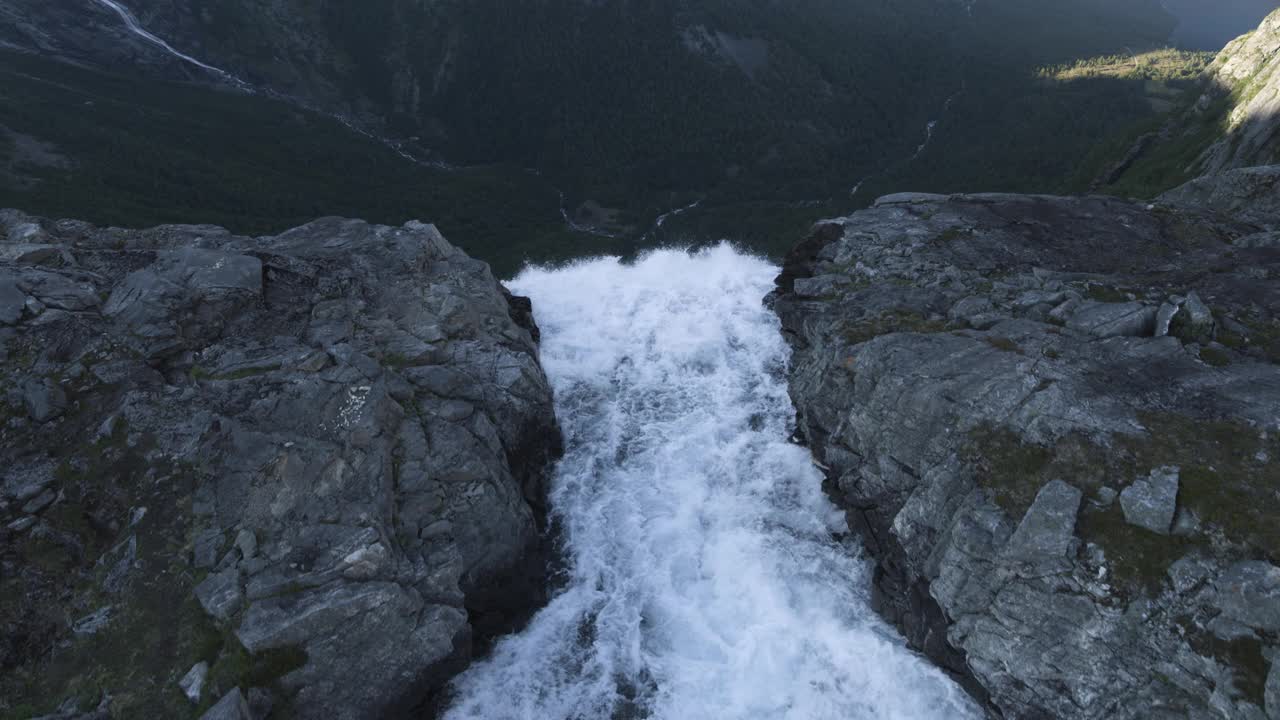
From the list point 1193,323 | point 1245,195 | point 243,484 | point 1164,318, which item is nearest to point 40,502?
point 243,484

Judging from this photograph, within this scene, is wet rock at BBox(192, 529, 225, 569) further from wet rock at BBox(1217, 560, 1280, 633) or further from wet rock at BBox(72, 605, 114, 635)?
wet rock at BBox(1217, 560, 1280, 633)

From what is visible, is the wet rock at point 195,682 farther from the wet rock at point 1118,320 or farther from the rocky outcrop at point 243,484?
the wet rock at point 1118,320

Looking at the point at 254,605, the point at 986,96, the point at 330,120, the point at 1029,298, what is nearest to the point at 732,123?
the point at 986,96

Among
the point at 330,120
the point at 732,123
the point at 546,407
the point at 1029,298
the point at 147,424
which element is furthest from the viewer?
the point at 330,120

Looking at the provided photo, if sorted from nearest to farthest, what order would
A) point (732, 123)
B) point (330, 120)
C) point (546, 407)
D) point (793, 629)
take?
1. point (793, 629)
2. point (546, 407)
3. point (732, 123)
4. point (330, 120)

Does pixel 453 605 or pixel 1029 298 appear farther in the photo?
pixel 1029 298

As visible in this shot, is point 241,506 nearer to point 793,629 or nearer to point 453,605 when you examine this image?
point 453,605

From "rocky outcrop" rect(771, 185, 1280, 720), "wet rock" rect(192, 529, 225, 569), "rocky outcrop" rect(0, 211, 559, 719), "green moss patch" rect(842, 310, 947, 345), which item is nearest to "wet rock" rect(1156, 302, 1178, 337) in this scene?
"rocky outcrop" rect(771, 185, 1280, 720)

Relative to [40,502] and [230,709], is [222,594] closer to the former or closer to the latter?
[230,709]
